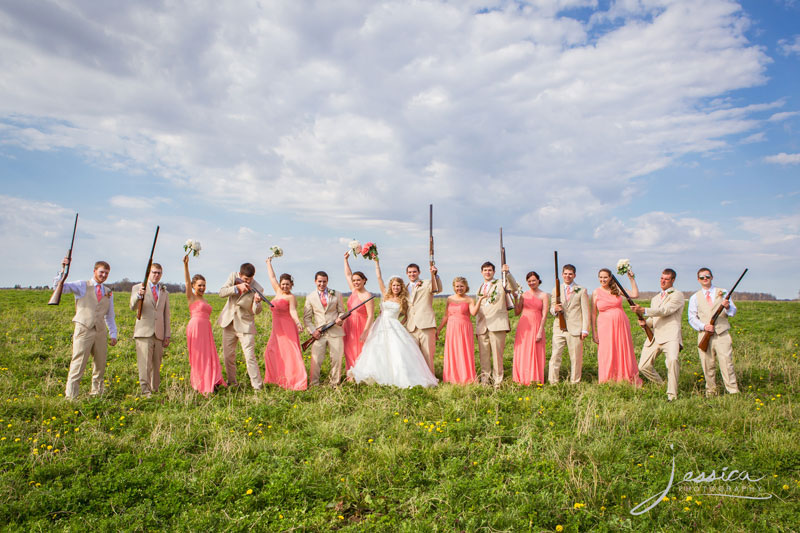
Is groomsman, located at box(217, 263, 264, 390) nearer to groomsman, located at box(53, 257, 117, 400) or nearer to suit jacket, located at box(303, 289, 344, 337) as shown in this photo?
suit jacket, located at box(303, 289, 344, 337)

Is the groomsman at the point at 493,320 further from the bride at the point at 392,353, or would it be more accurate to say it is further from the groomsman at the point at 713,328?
the groomsman at the point at 713,328

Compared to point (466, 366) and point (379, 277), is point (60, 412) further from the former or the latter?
point (466, 366)

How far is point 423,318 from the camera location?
11797 mm

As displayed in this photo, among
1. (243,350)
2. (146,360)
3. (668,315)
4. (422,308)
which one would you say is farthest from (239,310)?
(668,315)

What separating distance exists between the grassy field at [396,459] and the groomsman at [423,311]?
1.64 metres

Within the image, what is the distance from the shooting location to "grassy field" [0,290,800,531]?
578 centimetres

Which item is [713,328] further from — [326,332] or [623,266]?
[326,332]

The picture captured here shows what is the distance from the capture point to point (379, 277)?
12109 mm

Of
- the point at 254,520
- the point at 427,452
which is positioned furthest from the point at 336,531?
the point at 427,452

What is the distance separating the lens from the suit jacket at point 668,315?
1046 cm

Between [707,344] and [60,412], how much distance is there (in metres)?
13.0

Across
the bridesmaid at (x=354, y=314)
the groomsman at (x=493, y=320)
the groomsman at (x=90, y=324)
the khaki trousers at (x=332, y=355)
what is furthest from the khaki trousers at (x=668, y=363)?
the groomsman at (x=90, y=324)

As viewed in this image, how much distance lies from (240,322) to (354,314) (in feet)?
9.11

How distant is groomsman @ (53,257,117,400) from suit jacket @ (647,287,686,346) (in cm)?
1146
